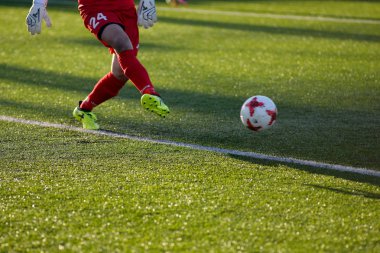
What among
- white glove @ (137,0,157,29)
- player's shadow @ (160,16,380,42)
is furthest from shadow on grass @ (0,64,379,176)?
player's shadow @ (160,16,380,42)

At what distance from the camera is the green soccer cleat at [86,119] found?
645cm

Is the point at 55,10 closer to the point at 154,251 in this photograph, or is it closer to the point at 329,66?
the point at 329,66

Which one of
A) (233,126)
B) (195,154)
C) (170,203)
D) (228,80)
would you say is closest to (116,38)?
(195,154)

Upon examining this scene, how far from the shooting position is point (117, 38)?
589cm

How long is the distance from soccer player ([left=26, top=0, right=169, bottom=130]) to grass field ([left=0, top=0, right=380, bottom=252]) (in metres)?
0.32

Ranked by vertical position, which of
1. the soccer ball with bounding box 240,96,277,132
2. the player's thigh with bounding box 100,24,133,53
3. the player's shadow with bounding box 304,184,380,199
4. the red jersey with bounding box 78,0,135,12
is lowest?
the player's shadow with bounding box 304,184,380,199

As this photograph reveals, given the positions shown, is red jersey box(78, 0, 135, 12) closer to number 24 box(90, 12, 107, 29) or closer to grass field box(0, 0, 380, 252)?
number 24 box(90, 12, 107, 29)

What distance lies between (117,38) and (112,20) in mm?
224

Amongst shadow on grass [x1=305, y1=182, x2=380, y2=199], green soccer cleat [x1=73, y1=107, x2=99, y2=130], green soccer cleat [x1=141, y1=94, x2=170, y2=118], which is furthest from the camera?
green soccer cleat [x1=73, y1=107, x2=99, y2=130]

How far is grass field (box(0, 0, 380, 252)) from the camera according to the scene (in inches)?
155

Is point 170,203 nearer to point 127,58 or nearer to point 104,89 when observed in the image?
point 127,58

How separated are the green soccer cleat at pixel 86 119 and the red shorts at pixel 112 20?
66cm

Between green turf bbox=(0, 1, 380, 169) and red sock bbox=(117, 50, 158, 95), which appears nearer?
red sock bbox=(117, 50, 158, 95)

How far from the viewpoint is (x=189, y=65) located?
9.89 metres
